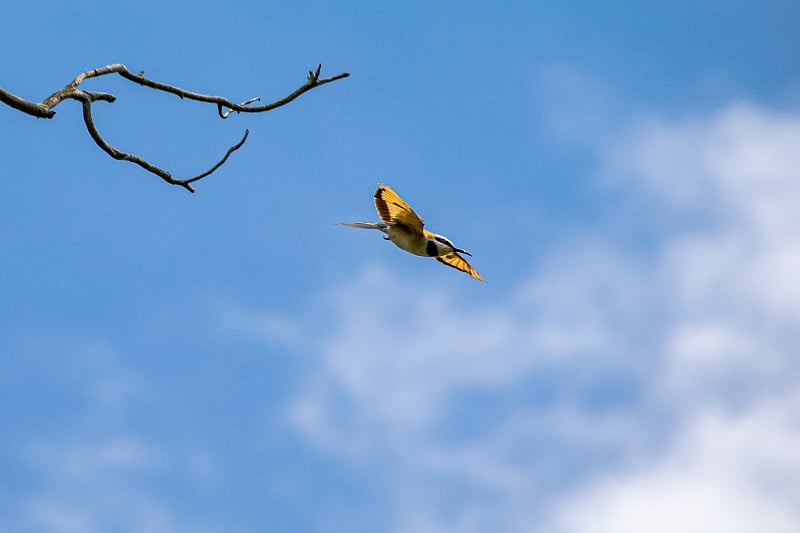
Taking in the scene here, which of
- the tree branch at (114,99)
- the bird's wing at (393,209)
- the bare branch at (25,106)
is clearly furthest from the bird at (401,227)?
the bare branch at (25,106)

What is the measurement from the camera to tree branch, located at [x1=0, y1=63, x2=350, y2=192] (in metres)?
5.49

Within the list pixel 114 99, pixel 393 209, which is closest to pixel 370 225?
pixel 393 209

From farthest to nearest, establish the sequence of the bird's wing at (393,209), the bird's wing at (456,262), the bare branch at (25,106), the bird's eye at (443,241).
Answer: the bird's wing at (456,262)
the bird's eye at (443,241)
the bird's wing at (393,209)
the bare branch at (25,106)

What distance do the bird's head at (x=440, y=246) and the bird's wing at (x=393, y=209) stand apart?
0.30 meters

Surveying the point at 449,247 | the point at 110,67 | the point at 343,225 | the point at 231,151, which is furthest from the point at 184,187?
the point at 449,247

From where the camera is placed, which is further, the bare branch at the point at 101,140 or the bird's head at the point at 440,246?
the bird's head at the point at 440,246

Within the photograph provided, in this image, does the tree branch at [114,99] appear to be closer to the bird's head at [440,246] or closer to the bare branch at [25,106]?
the bare branch at [25,106]

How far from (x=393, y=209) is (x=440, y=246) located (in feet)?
2.41

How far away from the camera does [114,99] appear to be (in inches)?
251

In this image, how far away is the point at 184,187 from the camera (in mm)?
6824

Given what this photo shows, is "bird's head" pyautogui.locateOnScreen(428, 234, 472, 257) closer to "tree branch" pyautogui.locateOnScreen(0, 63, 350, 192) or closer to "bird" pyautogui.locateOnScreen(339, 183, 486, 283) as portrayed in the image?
"bird" pyautogui.locateOnScreen(339, 183, 486, 283)

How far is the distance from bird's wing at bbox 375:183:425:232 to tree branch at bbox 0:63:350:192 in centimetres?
432

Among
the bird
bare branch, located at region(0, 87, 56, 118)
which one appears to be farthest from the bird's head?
bare branch, located at region(0, 87, 56, 118)

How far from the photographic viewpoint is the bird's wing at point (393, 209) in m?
11.3
